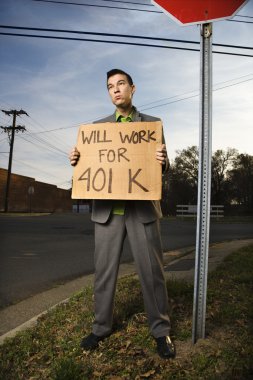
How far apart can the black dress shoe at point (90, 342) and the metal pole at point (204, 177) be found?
78cm

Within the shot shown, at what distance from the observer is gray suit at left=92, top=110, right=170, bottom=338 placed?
2879 millimetres

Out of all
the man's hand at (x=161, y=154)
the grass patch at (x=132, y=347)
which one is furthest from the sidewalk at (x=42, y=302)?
the man's hand at (x=161, y=154)

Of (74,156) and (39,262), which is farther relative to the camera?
(39,262)

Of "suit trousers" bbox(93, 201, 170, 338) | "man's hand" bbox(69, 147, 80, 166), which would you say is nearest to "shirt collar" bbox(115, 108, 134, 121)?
"man's hand" bbox(69, 147, 80, 166)

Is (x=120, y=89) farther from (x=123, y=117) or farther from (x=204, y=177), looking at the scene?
(x=204, y=177)

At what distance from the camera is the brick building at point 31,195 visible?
4262 cm

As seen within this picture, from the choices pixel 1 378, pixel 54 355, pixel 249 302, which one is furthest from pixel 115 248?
pixel 249 302

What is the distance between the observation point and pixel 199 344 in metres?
2.93

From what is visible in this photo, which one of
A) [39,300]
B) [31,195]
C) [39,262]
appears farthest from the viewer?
[31,195]

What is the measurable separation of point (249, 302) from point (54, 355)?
2116mm

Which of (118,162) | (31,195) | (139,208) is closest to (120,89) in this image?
(118,162)

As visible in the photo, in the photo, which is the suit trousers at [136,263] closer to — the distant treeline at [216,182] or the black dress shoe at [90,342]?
the black dress shoe at [90,342]

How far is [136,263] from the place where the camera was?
2934mm

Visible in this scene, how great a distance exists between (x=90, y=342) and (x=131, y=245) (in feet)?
2.71
